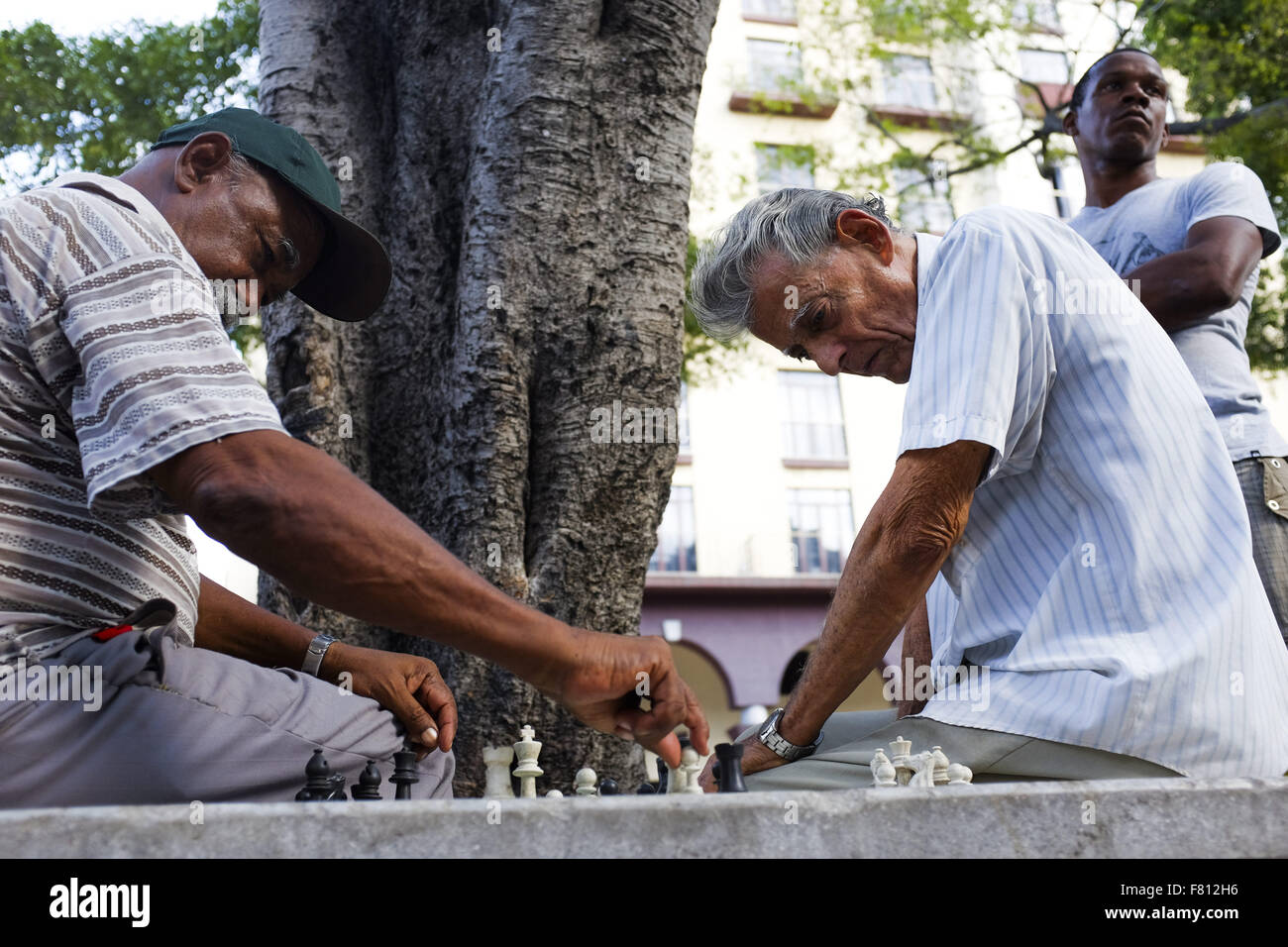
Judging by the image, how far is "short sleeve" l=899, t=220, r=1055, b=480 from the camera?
7.32 ft

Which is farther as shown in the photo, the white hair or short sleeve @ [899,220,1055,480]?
the white hair

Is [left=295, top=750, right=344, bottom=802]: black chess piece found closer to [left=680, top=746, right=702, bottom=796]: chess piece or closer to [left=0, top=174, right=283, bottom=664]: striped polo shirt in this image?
[left=0, top=174, right=283, bottom=664]: striped polo shirt

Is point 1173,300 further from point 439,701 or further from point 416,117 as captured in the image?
point 416,117

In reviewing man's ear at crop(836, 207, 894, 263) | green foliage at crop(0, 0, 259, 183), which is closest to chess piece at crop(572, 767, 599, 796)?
man's ear at crop(836, 207, 894, 263)

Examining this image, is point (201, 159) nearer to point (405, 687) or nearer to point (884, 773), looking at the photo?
point (405, 687)

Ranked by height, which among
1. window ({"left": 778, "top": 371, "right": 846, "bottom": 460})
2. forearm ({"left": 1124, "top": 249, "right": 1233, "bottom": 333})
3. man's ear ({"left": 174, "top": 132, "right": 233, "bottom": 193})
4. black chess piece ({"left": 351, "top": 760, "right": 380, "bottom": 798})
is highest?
window ({"left": 778, "top": 371, "right": 846, "bottom": 460})

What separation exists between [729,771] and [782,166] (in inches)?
779

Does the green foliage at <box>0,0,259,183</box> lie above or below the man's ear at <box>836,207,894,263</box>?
above

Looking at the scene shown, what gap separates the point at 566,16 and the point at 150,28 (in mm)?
11145

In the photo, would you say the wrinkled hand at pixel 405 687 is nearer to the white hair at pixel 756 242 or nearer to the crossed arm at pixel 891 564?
the crossed arm at pixel 891 564

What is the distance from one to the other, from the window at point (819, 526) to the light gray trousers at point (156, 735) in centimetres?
2222

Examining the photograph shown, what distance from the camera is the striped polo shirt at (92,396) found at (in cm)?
172

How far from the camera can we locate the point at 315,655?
9.18ft
